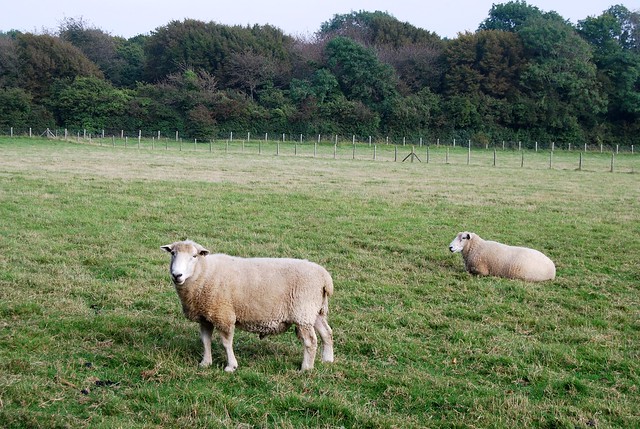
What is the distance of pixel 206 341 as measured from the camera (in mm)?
6949

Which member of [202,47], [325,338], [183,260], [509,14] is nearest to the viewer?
[183,260]

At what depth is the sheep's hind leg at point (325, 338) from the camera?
7098 millimetres

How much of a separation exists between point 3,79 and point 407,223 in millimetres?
72289

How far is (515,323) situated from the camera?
862 cm

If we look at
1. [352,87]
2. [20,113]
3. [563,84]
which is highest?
[563,84]

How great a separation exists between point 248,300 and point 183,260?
852 mm

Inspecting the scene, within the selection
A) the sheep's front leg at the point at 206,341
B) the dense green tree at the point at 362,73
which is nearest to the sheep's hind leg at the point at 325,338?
the sheep's front leg at the point at 206,341

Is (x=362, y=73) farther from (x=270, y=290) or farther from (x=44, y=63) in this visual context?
(x=270, y=290)

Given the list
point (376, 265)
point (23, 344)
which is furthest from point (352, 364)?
point (376, 265)

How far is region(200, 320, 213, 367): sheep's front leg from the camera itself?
6855 mm

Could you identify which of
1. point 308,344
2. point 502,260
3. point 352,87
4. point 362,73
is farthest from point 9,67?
point 308,344

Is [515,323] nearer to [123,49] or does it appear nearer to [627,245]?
[627,245]

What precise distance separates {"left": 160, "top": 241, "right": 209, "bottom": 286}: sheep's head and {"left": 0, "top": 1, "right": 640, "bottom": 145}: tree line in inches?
2405

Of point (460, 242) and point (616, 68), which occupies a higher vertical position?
point (616, 68)
